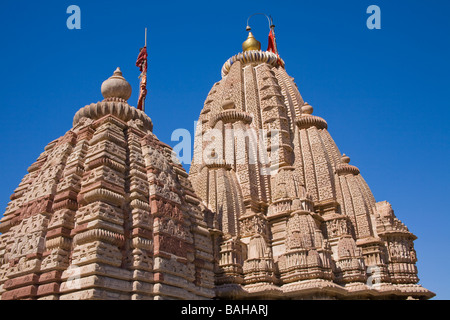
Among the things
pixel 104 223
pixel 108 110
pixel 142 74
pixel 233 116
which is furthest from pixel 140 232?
pixel 233 116

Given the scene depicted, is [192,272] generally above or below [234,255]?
below

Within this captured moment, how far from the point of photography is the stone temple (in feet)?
30.6

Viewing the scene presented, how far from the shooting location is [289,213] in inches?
759

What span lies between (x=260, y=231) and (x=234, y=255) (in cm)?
206

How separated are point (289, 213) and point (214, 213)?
11.7ft

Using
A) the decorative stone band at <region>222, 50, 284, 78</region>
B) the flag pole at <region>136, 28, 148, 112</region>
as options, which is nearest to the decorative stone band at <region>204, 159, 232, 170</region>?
the flag pole at <region>136, 28, 148, 112</region>

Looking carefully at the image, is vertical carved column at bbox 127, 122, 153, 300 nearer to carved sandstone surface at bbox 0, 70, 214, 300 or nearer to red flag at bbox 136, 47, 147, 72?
carved sandstone surface at bbox 0, 70, 214, 300

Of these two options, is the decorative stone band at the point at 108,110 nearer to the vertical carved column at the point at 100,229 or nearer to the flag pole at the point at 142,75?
the vertical carved column at the point at 100,229

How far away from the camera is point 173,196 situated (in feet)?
36.6

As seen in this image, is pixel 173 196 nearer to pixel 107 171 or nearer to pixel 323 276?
pixel 107 171

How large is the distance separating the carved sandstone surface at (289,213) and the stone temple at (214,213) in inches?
2.5

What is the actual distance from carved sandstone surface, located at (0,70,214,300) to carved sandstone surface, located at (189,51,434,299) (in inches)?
224

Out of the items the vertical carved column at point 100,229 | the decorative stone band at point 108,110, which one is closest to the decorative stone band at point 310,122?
the decorative stone band at point 108,110
